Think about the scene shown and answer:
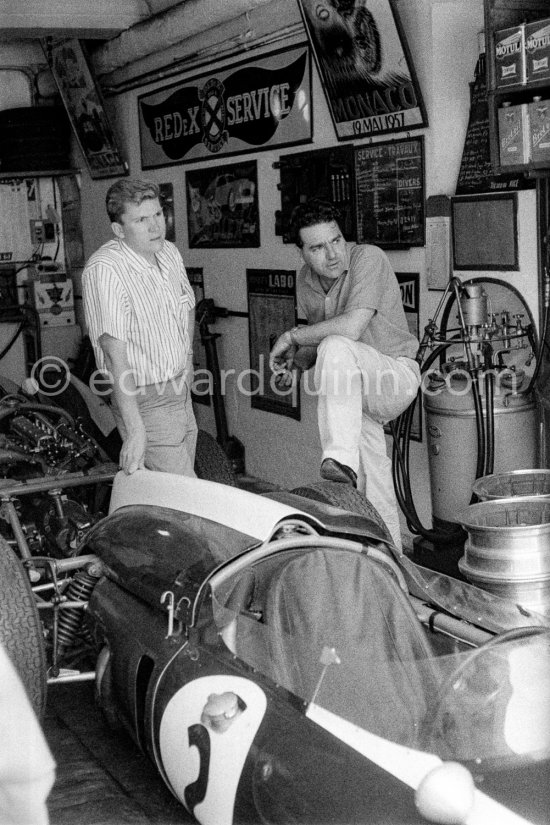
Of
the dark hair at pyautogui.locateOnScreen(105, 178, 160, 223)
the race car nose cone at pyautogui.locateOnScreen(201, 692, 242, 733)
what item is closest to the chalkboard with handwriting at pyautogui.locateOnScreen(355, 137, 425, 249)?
the dark hair at pyautogui.locateOnScreen(105, 178, 160, 223)

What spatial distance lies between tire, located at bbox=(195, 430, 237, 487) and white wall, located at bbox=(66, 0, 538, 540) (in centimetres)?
111

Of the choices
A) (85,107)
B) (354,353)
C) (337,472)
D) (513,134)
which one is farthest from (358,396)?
(85,107)

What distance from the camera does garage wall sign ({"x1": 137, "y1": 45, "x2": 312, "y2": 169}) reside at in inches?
249

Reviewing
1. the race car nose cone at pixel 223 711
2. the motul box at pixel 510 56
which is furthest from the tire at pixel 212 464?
the race car nose cone at pixel 223 711

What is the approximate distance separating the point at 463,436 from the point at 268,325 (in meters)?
2.55

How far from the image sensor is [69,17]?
7441 mm

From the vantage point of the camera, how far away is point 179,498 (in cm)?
339

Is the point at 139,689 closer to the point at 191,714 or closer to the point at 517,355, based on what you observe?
the point at 191,714

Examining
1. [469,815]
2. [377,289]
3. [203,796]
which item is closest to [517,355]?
[377,289]

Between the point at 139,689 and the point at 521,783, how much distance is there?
4.22 feet

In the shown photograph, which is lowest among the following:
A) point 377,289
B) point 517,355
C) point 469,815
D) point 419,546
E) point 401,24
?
point 419,546

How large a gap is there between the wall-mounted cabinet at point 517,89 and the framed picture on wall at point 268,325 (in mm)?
2355

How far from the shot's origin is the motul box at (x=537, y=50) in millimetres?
4160

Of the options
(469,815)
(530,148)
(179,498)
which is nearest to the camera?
(469,815)
